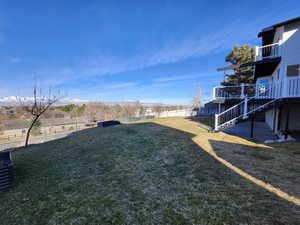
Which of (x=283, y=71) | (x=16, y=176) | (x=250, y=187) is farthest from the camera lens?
(x=283, y=71)

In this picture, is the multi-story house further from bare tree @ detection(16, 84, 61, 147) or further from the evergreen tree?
bare tree @ detection(16, 84, 61, 147)

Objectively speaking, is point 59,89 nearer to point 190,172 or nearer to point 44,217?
point 44,217

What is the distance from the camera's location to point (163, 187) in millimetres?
3143

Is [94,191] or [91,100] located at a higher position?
[91,100]

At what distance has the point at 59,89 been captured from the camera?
520 inches

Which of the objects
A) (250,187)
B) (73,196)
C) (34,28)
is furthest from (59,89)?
(250,187)

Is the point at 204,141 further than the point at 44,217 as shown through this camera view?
Yes

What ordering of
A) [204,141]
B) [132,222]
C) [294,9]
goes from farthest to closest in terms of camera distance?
[294,9] < [204,141] < [132,222]

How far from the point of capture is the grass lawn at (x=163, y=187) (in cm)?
231

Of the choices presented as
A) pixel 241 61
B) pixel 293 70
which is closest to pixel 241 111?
pixel 293 70

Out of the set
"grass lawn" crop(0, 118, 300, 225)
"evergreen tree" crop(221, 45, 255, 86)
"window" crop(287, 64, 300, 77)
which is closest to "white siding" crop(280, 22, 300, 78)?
"window" crop(287, 64, 300, 77)

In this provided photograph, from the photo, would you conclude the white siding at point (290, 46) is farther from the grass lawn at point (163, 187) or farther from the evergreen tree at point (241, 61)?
the evergreen tree at point (241, 61)

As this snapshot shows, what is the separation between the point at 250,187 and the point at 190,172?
1.30 m

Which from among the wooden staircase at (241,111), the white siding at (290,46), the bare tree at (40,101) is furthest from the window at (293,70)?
the bare tree at (40,101)
